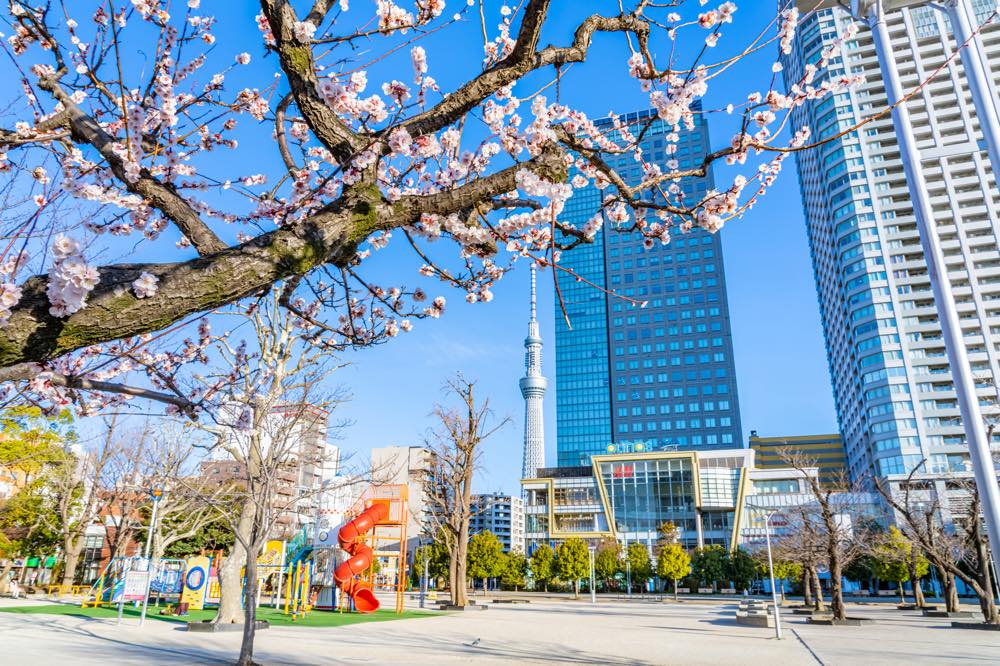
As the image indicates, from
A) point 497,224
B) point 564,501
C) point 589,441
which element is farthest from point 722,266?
point 497,224

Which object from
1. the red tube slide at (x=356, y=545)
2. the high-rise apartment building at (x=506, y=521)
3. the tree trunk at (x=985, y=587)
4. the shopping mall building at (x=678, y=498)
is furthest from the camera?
the high-rise apartment building at (x=506, y=521)

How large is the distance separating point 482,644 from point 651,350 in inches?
3528

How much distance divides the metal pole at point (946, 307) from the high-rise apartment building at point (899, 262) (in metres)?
60.8

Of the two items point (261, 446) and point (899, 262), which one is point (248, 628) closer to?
point (261, 446)

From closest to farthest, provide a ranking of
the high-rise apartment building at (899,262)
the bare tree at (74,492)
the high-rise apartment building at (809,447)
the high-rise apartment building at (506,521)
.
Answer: the bare tree at (74,492) < the high-rise apartment building at (899,262) < the high-rise apartment building at (809,447) < the high-rise apartment building at (506,521)

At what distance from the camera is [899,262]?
62531mm

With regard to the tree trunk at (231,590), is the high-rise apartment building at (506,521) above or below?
above

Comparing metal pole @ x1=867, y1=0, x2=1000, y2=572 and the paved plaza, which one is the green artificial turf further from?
metal pole @ x1=867, y1=0, x2=1000, y2=572

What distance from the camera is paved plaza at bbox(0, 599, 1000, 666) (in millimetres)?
9359

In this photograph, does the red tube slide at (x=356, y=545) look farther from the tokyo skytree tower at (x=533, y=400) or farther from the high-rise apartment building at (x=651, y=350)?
the tokyo skytree tower at (x=533, y=400)

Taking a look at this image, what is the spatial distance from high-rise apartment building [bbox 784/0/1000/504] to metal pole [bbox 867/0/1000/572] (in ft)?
199

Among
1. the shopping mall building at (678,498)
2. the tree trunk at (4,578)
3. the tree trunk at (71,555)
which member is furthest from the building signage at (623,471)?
the tree trunk at (4,578)

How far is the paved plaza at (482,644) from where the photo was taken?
936 centimetres

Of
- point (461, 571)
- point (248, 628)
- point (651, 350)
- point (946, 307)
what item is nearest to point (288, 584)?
point (461, 571)
